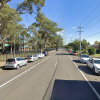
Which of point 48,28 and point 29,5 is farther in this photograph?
point 48,28

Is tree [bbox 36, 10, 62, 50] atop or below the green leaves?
atop

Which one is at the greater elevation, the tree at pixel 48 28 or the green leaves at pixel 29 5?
the tree at pixel 48 28

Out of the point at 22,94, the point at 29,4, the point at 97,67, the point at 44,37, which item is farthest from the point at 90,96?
the point at 44,37

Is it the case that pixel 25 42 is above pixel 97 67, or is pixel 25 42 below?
above

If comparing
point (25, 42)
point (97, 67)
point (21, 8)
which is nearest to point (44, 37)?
point (25, 42)

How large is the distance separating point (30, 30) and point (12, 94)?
40.1 m

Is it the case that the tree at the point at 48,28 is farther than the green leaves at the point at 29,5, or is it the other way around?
the tree at the point at 48,28

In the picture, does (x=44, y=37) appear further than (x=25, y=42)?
Yes

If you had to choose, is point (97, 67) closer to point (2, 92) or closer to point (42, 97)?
point (42, 97)

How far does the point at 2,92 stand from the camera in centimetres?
627

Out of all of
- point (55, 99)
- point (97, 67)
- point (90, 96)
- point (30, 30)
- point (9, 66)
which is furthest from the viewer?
point (30, 30)

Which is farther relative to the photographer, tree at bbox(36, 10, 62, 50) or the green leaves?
tree at bbox(36, 10, 62, 50)

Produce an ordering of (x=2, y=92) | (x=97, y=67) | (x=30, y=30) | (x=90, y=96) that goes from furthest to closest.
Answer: (x=30, y=30)
(x=97, y=67)
(x=2, y=92)
(x=90, y=96)

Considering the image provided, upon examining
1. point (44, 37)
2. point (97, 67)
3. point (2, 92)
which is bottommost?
point (2, 92)
